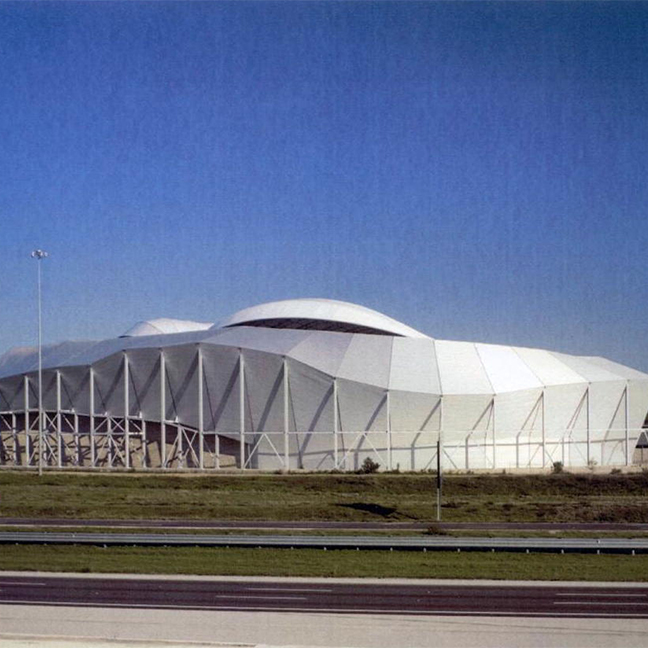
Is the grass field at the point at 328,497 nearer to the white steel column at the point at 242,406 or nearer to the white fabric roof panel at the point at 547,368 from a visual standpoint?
the white steel column at the point at 242,406

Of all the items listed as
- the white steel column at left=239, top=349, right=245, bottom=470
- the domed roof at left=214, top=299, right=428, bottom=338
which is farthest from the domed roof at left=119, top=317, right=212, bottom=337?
the white steel column at left=239, top=349, right=245, bottom=470

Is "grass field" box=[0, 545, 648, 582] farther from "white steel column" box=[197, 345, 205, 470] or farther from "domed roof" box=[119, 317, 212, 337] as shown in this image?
"domed roof" box=[119, 317, 212, 337]

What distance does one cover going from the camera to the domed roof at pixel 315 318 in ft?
244

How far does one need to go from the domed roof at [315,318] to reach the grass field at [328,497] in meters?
21.6

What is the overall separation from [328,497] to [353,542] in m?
15.8

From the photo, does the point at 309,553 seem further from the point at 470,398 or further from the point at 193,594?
the point at 470,398

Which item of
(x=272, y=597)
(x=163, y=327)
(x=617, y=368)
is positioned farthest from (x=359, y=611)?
(x=163, y=327)

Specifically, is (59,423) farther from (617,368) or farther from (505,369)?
(617,368)

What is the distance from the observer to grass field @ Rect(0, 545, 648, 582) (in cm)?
2691

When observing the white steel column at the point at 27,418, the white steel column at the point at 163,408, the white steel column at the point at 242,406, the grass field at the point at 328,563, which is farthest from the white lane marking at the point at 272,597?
the white steel column at the point at 27,418

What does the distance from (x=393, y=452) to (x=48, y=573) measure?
3518 centimetres

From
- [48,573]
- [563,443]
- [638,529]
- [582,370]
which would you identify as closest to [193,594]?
[48,573]

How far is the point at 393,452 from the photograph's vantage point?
6025cm

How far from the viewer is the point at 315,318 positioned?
7425 cm
